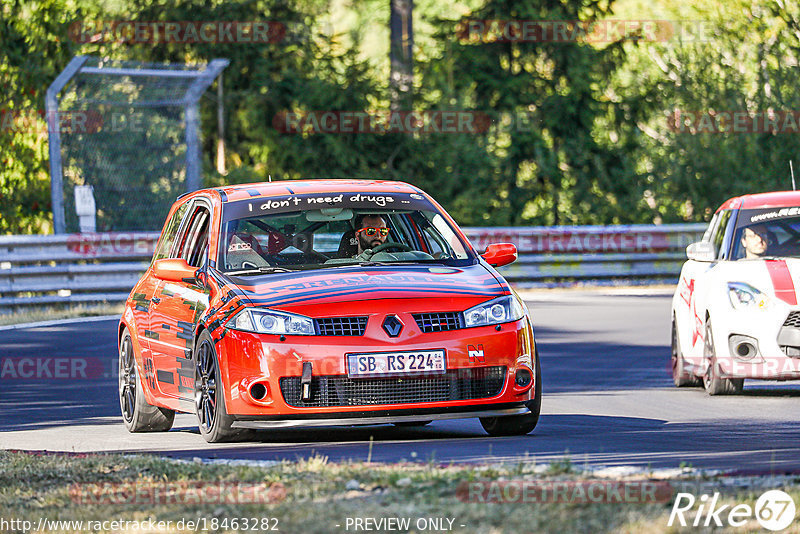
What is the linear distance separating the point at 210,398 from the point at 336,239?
1.63 m

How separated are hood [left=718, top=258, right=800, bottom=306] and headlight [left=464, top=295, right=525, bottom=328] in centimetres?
301

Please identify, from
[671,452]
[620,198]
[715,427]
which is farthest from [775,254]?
[620,198]

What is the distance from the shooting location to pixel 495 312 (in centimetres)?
957

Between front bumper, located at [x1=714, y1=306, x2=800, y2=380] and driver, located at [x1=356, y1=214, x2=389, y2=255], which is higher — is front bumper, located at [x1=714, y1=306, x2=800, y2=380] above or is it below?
below

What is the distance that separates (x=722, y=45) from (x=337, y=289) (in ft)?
87.6

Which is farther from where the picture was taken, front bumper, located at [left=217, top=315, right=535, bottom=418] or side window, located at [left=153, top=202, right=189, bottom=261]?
side window, located at [left=153, top=202, right=189, bottom=261]

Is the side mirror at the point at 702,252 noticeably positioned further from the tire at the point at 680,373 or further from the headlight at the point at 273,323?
the headlight at the point at 273,323

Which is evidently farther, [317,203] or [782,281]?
[782,281]

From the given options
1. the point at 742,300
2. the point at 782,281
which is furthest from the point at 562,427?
the point at 782,281

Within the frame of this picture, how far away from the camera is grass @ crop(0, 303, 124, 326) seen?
20.6 m

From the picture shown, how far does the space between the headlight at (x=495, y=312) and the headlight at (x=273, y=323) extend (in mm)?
903

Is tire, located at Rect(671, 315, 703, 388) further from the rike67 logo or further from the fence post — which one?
the fence post

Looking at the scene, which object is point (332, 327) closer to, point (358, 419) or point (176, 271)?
point (358, 419)

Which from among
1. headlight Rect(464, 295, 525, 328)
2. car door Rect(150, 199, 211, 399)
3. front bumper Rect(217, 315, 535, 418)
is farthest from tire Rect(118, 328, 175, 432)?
headlight Rect(464, 295, 525, 328)
